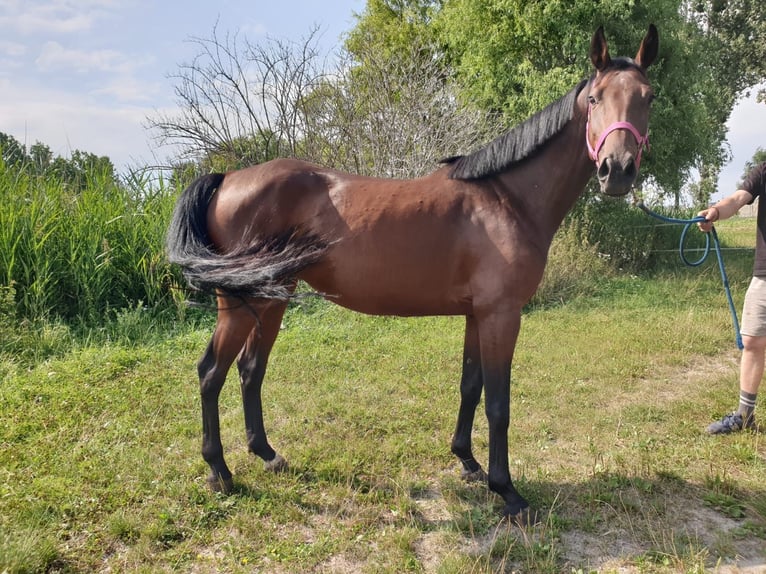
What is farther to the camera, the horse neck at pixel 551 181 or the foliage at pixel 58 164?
the foliage at pixel 58 164

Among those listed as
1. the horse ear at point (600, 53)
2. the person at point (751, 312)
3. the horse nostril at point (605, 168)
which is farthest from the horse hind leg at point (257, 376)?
the person at point (751, 312)

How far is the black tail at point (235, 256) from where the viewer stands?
92.7 inches

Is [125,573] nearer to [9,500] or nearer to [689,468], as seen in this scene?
[9,500]

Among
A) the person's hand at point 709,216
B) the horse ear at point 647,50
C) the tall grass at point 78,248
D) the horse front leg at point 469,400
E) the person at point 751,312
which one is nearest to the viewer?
the horse ear at point 647,50

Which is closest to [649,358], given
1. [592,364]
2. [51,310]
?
[592,364]

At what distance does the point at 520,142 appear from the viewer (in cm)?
250

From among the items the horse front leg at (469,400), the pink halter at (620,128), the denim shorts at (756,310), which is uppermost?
the pink halter at (620,128)

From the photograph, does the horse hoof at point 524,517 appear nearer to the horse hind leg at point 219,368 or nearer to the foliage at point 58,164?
the horse hind leg at point 219,368

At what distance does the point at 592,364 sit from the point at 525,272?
2.86m

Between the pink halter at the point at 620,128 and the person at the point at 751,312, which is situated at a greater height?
the pink halter at the point at 620,128

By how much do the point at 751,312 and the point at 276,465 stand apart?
3.39m

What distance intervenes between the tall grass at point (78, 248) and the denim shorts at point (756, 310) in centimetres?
561

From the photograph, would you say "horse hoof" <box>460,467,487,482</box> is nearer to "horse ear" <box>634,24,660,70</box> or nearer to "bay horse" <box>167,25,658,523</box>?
"bay horse" <box>167,25,658,523</box>

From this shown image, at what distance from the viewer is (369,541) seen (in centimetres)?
228
